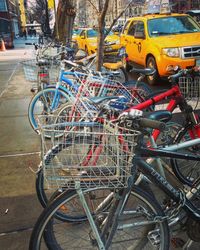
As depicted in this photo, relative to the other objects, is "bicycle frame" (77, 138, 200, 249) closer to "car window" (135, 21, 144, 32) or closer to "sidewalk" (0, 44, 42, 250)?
"sidewalk" (0, 44, 42, 250)

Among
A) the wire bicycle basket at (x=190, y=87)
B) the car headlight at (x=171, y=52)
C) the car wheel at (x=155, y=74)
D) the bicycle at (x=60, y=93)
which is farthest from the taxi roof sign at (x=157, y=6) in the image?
the wire bicycle basket at (x=190, y=87)

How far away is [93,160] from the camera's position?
6.84 feet

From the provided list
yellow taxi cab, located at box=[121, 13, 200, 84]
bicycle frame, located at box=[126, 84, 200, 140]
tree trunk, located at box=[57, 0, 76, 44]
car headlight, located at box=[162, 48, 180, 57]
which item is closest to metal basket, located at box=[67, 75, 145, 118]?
bicycle frame, located at box=[126, 84, 200, 140]

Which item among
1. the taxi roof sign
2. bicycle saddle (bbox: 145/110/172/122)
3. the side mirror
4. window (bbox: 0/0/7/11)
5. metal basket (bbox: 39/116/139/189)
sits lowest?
metal basket (bbox: 39/116/139/189)

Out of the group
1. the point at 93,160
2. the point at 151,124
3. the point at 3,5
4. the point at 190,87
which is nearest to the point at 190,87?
the point at 190,87

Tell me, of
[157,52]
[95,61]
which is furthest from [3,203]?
[157,52]

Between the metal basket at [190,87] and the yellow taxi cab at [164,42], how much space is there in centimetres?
434

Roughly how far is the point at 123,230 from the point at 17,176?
2.16 metres

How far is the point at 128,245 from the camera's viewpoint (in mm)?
2547

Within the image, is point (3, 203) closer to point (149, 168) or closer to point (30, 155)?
point (30, 155)

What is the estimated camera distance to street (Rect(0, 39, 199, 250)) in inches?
121

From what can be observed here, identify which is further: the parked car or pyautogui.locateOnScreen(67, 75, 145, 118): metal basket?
the parked car

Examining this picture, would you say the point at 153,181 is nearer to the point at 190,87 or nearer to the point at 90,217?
the point at 90,217

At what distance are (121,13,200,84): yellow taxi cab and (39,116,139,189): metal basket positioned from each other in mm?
6411
